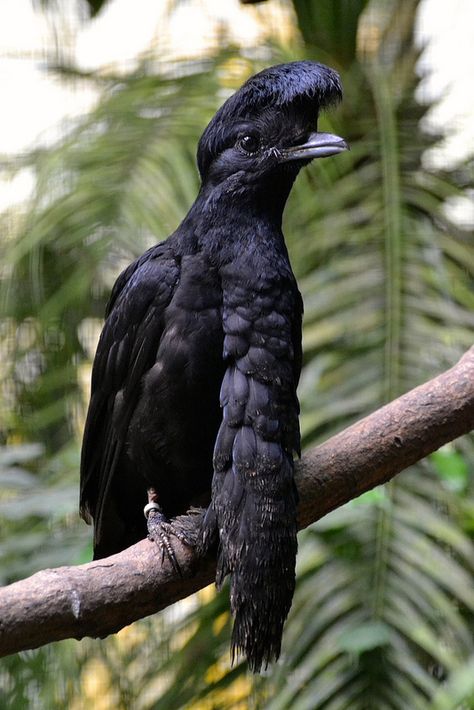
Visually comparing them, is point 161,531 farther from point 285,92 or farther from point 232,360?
point 285,92

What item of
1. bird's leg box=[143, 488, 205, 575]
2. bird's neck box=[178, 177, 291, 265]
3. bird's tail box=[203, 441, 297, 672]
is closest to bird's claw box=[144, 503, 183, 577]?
bird's leg box=[143, 488, 205, 575]

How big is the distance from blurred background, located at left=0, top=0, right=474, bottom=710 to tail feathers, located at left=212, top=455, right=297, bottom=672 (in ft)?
1.91

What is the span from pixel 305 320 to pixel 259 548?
1.40m

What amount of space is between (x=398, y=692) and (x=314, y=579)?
386 millimetres

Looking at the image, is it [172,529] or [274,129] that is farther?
[274,129]

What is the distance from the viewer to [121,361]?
8.36 ft

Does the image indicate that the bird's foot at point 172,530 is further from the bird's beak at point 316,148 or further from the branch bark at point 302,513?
the bird's beak at point 316,148

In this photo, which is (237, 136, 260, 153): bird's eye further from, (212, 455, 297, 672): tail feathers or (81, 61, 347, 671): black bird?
(212, 455, 297, 672): tail feathers

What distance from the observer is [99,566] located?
198 centimetres

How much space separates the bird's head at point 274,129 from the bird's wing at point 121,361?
10.3 inches

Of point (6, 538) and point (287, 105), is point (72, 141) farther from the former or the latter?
point (287, 105)

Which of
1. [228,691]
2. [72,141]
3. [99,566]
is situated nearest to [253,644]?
[99,566]

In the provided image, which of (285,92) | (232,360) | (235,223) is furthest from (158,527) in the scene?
(285,92)

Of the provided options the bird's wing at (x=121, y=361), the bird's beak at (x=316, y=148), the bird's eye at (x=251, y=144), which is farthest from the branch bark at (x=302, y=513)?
the bird's eye at (x=251, y=144)
